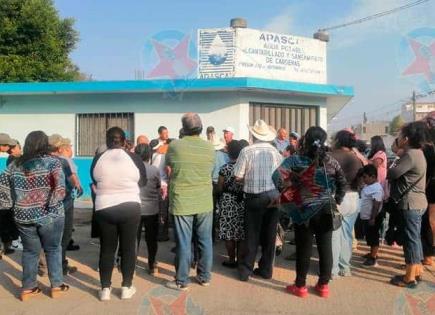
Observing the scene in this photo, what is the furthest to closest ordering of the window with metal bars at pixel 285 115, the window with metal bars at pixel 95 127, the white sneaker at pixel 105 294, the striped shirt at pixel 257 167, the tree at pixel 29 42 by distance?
1. the tree at pixel 29 42
2. the window with metal bars at pixel 95 127
3. the window with metal bars at pixel 285 115
4. the striped shirt at pixel 257 167
5. the white sneaker at pixel 105 294

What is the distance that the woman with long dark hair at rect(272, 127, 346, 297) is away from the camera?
185 inches

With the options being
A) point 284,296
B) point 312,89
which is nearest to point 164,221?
point 284,296

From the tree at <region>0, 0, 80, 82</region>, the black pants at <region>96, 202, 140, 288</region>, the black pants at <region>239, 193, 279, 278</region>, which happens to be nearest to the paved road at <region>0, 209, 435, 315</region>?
the black pants at <region>239, 193, 279, 278</region>

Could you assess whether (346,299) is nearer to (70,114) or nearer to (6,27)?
(70,114)

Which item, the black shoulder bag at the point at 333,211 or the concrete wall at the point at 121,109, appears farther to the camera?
the concrete wall at the point at 121,109

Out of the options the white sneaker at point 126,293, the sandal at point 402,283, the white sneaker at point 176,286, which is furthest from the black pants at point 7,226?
the sandal at point 402,283

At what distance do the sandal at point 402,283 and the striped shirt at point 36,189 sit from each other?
3.62 metres

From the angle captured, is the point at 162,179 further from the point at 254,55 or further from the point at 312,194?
the point at 254,55

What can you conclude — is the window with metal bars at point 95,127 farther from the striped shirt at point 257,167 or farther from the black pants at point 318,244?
the black pants at point 318,244

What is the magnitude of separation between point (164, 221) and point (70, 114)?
19.9 ft

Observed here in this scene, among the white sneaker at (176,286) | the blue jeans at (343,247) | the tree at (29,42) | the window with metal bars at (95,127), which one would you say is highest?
the tree at (29,42)

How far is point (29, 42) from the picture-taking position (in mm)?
18844

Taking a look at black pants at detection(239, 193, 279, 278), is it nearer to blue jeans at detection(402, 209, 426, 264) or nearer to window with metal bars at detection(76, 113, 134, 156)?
blue jeans at detection(402, 209, 426, 264)

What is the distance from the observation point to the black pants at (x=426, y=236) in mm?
5760
